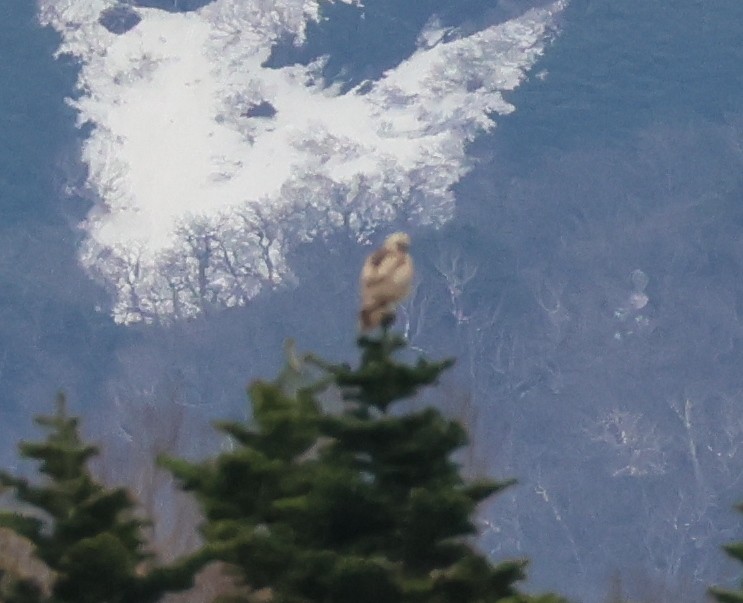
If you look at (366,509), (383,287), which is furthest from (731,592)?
(383,287)

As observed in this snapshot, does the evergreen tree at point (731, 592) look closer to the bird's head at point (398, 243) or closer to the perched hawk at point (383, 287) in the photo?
the perched hawk at point (383, 287)

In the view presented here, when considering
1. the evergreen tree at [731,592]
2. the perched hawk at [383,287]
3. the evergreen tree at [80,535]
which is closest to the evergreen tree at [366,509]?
the perched hawk at [383,287]

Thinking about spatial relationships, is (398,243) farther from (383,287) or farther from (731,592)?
(731,592)

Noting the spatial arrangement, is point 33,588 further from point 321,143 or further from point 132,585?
point 321,143

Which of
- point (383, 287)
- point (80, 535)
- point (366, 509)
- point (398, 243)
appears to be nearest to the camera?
point (383, 287)

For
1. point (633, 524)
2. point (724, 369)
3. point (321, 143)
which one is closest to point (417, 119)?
point (321, 143)

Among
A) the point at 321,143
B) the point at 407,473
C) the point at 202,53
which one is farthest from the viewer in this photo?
the point at 202,53

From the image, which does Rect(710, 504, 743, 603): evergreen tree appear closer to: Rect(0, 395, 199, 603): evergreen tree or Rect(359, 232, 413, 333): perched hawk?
Rect(359, 232, 413, 333): perched hawk
